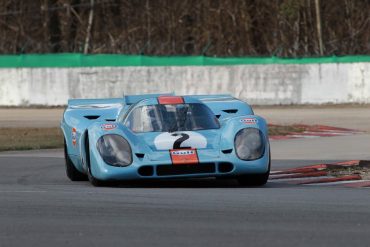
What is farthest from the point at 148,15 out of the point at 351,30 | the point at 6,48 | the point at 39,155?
the point at 39,155

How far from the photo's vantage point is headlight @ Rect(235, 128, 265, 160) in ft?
38.8

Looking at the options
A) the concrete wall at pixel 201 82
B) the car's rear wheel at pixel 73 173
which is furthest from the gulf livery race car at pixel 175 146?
the concrete wall at pixel 201 82

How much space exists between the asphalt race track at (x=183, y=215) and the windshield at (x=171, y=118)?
0.68 metres

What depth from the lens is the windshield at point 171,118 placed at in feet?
40.5

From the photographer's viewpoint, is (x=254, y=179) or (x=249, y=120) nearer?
(x=254, y=179)

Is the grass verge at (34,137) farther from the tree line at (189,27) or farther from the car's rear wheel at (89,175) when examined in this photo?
the tree line at (189,27)

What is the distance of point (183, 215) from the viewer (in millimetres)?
8852

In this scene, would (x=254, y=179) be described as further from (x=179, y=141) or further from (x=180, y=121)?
(x=180, y=121)

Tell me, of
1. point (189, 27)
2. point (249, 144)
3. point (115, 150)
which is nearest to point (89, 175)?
point (115, 150)

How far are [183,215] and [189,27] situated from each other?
129ft

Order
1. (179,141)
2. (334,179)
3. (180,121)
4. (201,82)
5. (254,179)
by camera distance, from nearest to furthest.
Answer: (179,141), (254,179), (180,121), (334,179), (201,82)

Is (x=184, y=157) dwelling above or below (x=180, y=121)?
below

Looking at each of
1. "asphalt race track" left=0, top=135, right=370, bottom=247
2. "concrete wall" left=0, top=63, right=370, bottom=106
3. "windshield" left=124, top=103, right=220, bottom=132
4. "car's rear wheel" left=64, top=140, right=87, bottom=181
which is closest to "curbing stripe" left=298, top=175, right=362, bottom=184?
"asphalt race track" left=0, top=135, right=370, bottom=247

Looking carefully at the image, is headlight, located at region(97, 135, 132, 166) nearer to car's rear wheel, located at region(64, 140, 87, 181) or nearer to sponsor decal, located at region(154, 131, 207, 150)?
sponsor decal, located at region(154, 131, 207, 150)
